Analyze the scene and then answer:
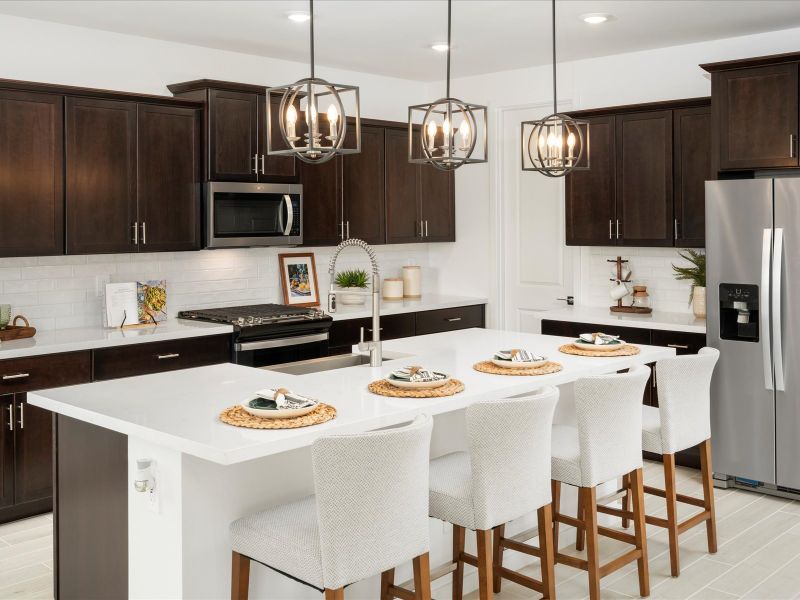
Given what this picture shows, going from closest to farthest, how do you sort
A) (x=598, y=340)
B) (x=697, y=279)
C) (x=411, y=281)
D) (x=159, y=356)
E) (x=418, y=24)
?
(x=598, y=340)
(x=159, y=356)
(x=418, y=24)
(x=697, y=279)
(x=411, y=281)

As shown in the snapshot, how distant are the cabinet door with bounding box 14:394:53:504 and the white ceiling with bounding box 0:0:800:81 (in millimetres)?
2215

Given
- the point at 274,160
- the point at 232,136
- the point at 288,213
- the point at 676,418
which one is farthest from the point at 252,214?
the point at 676,418

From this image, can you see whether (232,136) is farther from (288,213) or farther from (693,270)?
(693,270)

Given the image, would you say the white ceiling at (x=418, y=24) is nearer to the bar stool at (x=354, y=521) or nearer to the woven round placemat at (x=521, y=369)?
the woven round placemat at (x=521, y=369)

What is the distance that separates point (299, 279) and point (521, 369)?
3.12 metres

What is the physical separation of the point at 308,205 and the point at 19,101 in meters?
2.08

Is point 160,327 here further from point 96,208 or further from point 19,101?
point 19,101

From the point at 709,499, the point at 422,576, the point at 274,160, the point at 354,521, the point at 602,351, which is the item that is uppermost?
the point at 274,160

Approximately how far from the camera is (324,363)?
14.0ft

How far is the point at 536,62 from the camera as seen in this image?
21.3ft

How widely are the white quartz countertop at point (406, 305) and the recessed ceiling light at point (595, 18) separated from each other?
2.42 m

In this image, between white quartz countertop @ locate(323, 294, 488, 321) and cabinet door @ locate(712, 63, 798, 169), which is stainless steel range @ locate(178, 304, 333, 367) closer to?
white quartz countertop @ locate(323, 294, 488, 321)

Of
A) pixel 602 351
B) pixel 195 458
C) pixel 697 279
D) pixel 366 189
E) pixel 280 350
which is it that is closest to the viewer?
pixel 195 458

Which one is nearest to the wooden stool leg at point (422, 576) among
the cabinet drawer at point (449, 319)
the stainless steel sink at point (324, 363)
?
the stainless steel sink at point (324, 363)
